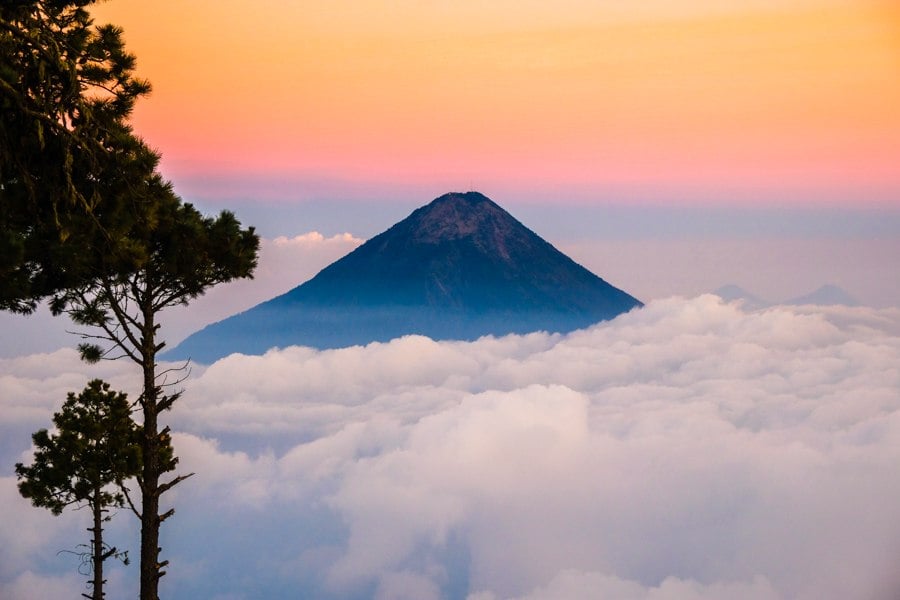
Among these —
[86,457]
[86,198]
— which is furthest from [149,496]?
[86,198]

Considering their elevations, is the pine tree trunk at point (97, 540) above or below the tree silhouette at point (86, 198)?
below

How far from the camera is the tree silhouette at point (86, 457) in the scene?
2553 centimetres

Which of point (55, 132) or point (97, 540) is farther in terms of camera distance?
point (97, 540)

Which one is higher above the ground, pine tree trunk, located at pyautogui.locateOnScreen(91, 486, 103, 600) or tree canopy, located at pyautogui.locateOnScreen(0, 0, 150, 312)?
tree canopy, located at pyautogui.locateOnScreen(0, 0, 150, 312)

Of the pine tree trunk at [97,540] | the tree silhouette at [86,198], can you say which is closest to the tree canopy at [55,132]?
the tree silhouette at [86,198]

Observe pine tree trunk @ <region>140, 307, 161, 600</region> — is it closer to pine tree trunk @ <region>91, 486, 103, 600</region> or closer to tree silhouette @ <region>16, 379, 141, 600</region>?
tree silhouette @ <region>16, 379, 141, 600</region>

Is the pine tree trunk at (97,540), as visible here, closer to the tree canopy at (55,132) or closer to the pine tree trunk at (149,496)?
the pine tree trunk at (149,496)

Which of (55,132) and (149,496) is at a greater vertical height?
(55,132)

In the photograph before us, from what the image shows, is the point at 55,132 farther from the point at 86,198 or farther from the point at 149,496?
the point at 149,496

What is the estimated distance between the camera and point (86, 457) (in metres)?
25.8

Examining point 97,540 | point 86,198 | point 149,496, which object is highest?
point 86,198

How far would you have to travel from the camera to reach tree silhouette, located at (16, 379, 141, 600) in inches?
1005

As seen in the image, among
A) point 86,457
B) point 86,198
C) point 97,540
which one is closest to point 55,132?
point 86,198

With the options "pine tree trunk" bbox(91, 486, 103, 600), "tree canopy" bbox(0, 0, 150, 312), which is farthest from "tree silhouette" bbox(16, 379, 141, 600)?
"tree canopy" bbox(0, 0, 150, 312)
